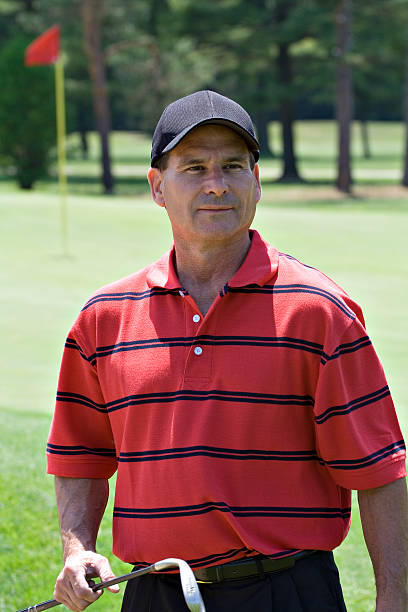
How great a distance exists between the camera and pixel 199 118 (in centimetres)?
220

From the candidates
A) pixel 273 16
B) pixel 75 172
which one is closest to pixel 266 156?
pixel 75 172

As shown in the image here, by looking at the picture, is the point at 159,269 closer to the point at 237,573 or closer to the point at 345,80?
the point at 237,573

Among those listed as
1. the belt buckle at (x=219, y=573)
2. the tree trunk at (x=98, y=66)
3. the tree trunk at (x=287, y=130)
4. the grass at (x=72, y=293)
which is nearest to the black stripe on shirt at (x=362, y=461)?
the belt buckle at (x=219, y=573)

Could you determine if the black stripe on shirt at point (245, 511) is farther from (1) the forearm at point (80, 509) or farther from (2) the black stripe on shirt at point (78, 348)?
(2) the black stripe on shirt at point (78, 348)

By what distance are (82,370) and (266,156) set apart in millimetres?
60308

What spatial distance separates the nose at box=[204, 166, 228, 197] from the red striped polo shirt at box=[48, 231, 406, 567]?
18cm

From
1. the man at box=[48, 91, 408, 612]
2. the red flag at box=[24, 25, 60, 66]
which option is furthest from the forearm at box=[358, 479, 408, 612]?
the red flag at box=[24, 25, 60, 66]

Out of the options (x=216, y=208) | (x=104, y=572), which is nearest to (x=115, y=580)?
(x=104, y=572)

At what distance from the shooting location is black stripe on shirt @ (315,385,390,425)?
6.77ft

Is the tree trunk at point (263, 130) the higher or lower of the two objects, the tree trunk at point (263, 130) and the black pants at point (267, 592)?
the lower

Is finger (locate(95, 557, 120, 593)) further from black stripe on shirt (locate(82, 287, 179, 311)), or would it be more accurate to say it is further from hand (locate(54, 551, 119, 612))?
black stripe on shirt (locate(82, 287, 179, 311))

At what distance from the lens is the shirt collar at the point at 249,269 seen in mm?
2154

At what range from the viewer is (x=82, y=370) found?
91.9 inches

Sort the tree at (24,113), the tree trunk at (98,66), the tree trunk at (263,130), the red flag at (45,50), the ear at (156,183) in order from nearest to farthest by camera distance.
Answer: the ear at (156,183)
the red flag at (45,50)
the tree trunk at (98,66)
the tree at (24,113)
the tree trunk at (263,130)
